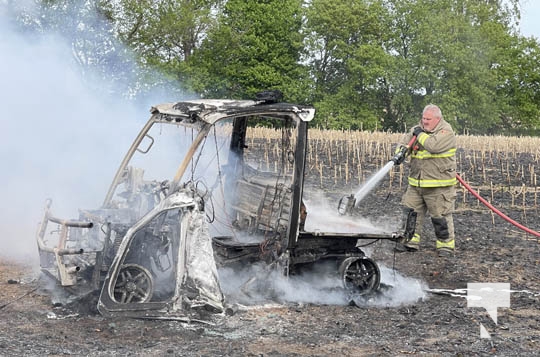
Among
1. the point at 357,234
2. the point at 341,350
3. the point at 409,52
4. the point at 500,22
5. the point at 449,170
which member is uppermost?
the point at 500,22

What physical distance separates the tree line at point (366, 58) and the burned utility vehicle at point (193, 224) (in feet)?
98.9

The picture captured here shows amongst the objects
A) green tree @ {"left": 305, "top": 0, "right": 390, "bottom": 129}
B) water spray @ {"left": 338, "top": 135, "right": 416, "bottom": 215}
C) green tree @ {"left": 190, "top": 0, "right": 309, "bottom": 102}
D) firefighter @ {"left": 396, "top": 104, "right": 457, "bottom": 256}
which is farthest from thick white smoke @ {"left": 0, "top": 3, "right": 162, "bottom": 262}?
green tree @ {"left": 305, "top": 0, "right": 390, "bottom": 129}

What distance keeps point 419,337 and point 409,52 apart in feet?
162

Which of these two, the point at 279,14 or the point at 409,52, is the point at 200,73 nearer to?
the point at 279,14

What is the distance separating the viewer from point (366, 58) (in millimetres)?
49938

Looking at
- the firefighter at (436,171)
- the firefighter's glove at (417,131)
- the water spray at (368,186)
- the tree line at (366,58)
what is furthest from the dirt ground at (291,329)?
the tree line at (366,58)

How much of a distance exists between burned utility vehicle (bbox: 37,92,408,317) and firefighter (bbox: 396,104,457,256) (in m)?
1.63

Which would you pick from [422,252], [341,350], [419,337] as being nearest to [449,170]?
[422,252]

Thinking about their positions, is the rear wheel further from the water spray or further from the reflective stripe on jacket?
the reflective stripe on jacket

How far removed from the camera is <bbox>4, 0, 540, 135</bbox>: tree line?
143ft

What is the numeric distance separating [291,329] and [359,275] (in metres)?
1.54

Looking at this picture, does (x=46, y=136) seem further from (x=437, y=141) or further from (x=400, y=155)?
(x=437, y=141)

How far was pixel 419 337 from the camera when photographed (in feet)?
19.4

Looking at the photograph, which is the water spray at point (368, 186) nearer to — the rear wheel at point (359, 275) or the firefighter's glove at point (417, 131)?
the firefighter's glove at point (417, 131)
